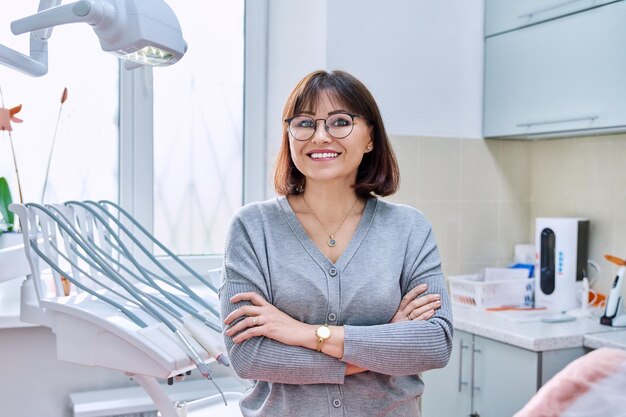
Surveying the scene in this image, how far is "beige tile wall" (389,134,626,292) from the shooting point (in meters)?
2.72

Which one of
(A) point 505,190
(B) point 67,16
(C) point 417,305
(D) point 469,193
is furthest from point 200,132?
(B) point 67,16

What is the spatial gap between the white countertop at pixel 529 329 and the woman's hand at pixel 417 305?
836 mm

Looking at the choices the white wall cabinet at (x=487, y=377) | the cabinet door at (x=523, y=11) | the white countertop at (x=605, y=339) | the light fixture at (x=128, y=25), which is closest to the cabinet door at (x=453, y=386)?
the white wall cabinet at (x=487, y=377)

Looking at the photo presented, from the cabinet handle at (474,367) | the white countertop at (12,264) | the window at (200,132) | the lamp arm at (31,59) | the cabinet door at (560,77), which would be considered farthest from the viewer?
the window at (200,132)

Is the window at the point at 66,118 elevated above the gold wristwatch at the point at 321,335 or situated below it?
above

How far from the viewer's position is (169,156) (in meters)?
2.86

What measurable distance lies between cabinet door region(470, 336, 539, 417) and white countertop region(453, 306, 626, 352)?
0.04 m

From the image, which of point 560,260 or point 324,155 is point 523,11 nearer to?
point 560,260

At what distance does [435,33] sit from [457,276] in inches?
37.2

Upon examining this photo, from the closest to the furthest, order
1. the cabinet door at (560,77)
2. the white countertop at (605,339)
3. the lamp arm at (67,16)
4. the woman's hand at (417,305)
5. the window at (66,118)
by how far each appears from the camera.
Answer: the lamp arm at (67,16), the woman's hand at (417,305), the white countertop at (605,339), the cabinet door at (560,77), the window at (66,118)

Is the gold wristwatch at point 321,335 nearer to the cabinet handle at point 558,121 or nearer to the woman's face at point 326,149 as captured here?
the woman's face at point 326,149

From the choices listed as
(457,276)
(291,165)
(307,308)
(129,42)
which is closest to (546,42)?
(457,276)

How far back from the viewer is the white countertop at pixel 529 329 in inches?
88.4

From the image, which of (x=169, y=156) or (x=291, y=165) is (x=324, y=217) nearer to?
(x=291, y=165)
